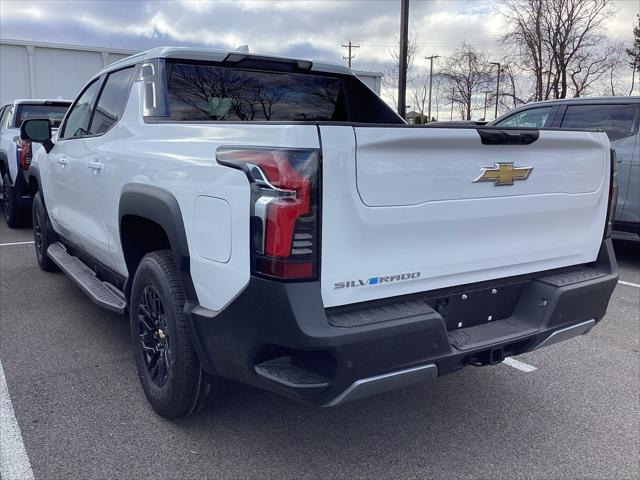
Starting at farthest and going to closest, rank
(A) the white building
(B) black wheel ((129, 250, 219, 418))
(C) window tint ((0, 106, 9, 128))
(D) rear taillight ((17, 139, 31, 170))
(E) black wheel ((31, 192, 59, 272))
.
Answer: (A) the white building
(C) window tint ((0, 106, 9, 128))
(D) rear taillight ((17, 139, 31, 170))
(E) black wheel ((31, 192, 59, 272))
(B) black wheel ((129, 250, 219, 418))

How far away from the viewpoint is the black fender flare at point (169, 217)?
2.68 meters

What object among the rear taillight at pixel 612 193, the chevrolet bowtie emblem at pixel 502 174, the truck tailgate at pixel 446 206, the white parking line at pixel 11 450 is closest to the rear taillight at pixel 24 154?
the white parking line at pixel 11 450

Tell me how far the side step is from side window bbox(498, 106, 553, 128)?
552 centimetres

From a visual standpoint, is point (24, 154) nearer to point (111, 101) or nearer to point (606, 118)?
point (111, 101)

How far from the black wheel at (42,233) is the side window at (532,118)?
5549mm

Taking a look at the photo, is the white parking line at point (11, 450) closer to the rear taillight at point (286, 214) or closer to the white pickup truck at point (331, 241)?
the white pickup truck at point (331, 241)

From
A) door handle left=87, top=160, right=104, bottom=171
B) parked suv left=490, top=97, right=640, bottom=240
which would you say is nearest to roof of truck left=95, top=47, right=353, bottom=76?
door handle left=87, top=160, right=104, bottom=171

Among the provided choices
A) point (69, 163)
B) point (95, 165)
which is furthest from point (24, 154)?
point (95, 165)

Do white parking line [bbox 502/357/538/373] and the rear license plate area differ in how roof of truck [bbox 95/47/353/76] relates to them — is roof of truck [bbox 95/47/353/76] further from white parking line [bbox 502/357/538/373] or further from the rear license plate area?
white parking line [bbox 502/357/538/373]

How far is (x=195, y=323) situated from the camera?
263 centimetres

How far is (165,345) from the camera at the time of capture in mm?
3059


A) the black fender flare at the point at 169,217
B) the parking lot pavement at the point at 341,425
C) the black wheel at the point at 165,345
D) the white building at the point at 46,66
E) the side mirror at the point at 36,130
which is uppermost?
the white building at the point at 46,66

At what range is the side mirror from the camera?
16.4 feet

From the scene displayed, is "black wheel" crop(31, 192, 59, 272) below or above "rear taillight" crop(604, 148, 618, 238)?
below
